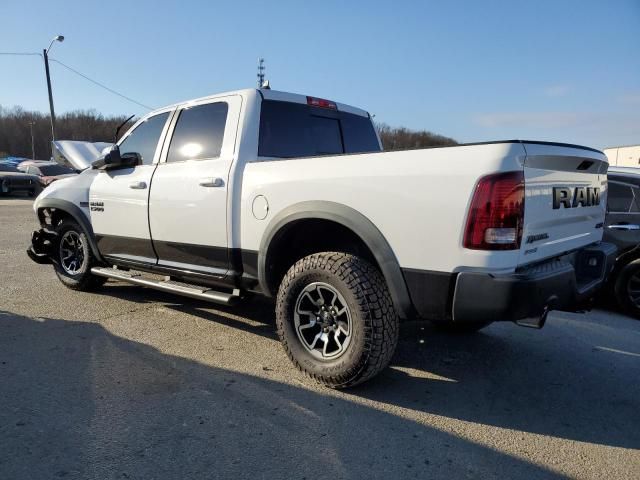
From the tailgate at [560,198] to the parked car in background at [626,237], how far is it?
2.13 metres

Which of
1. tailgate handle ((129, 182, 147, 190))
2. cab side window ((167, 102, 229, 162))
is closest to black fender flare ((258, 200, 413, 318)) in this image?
cab side window ((167, 102, 229, 162))

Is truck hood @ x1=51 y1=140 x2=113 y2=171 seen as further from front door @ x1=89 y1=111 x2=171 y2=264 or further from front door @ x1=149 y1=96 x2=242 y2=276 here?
front door @ x1=149 y1=96 x2=242 y2=276

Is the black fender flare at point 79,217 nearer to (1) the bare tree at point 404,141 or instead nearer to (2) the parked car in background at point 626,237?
(1) the bare tree at point 404,141

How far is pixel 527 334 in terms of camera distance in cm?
447

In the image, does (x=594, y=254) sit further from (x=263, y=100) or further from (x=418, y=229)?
(x=263, y=100)

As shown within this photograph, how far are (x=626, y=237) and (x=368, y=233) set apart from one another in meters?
4.05

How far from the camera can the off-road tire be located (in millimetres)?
5246

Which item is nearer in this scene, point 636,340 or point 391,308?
point 391,308

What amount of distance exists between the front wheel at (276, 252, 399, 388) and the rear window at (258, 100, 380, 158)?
1.24 meters

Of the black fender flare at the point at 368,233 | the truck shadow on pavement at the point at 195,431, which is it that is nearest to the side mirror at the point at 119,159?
the truck shadow on pavement at the point at 195,431

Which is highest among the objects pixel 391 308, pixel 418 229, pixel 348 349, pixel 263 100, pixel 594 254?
pixel 263 100

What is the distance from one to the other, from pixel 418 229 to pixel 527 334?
8.08 ft

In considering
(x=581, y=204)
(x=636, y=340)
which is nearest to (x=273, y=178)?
(x=581, y=204)

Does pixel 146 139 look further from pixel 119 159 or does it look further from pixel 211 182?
pixel 211 182
